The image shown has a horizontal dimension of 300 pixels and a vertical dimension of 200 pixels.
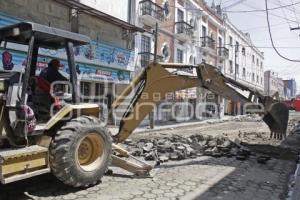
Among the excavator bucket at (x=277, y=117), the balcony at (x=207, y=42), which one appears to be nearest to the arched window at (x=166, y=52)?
the balcony at (x=207, y=42)

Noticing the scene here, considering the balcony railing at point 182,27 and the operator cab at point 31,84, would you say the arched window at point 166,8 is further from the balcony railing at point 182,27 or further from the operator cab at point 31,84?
the operator cab at point 31,84

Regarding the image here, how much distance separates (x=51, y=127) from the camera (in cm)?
632

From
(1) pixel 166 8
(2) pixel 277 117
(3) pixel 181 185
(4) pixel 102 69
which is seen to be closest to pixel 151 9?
(1) pixel 166 8

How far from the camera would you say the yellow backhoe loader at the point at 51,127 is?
564cm

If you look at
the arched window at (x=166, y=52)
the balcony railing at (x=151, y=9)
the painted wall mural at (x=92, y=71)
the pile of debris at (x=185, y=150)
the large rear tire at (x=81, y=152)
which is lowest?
the pile of debris at (x=185, y=150)

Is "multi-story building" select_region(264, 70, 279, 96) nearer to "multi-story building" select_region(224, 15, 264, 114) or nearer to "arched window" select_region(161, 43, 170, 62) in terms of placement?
"multi-story building" select_region(224, 15, 264, 114)

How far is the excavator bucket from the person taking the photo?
10450 millimetres

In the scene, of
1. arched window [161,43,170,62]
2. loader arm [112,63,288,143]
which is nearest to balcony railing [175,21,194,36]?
arched window [161,43,170,62]

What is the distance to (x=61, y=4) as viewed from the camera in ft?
56.3

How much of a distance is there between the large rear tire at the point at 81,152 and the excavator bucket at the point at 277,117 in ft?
17.7

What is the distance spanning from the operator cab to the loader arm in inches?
71.0

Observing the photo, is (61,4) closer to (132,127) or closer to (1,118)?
(132,127)

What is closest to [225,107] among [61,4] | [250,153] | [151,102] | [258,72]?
A: [258,72]

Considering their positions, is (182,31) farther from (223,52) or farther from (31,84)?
(31,84)
